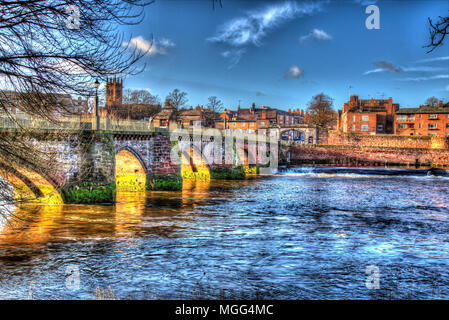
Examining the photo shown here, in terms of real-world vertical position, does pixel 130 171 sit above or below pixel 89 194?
above

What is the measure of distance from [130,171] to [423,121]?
72029 mm

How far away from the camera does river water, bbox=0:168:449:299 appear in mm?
10727

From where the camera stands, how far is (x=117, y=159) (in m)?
28.8

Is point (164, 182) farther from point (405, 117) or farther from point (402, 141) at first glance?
point (405, 117)

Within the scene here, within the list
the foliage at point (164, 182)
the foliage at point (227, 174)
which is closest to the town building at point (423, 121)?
the foliage at point (227, 174)

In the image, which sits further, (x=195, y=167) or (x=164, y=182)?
(x=195, y=167)

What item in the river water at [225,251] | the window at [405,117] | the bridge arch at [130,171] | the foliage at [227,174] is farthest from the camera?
the window at [405,117]

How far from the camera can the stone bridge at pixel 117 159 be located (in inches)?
806

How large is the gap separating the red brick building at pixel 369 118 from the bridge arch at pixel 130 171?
221 feet

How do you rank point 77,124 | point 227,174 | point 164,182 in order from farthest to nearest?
point 227,174 → point 164,182 → point 77,124

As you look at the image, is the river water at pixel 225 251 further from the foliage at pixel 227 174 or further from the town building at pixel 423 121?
the town building at pixel 423 121

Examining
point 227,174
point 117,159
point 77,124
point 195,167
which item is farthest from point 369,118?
point 77,124

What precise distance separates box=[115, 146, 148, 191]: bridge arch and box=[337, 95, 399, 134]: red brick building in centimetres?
6739

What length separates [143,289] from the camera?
1065cm
